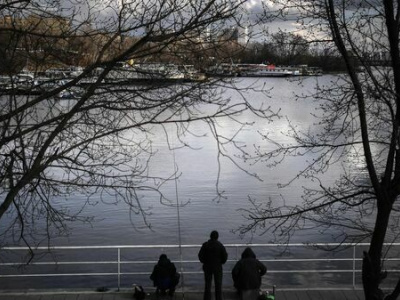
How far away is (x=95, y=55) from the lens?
579 cm

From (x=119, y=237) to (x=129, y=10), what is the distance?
1383cm

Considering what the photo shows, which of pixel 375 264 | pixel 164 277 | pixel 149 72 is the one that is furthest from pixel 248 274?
pixel 149 72

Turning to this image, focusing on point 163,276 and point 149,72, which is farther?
point 163,276

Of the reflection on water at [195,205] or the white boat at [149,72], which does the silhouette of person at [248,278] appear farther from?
the white boat at [149,72]

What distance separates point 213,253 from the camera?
9.48 meters

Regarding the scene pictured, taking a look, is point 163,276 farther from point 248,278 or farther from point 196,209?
point 196,209

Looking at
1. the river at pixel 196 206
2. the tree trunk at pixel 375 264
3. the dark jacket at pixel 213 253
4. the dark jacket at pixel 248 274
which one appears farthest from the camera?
the river at pixel 196 206

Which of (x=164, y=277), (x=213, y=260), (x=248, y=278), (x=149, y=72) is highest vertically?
(x=149, y=72)

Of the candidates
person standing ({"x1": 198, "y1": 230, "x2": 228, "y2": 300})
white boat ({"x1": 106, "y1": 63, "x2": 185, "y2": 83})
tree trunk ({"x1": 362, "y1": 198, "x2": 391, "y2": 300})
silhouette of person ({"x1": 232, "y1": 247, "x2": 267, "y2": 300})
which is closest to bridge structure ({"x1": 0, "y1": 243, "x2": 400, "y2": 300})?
person standing ({"x1": 198, "y1": 230, "x2": 228, "y2": 300})

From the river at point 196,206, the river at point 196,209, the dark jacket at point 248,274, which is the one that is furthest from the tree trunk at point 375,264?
the river at point 196,206

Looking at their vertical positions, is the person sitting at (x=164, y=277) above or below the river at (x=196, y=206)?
above

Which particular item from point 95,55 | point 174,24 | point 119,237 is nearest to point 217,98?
point 174,24

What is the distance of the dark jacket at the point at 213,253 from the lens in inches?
371

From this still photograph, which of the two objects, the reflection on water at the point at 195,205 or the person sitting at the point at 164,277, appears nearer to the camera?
the person sitting at the point at 164,277
